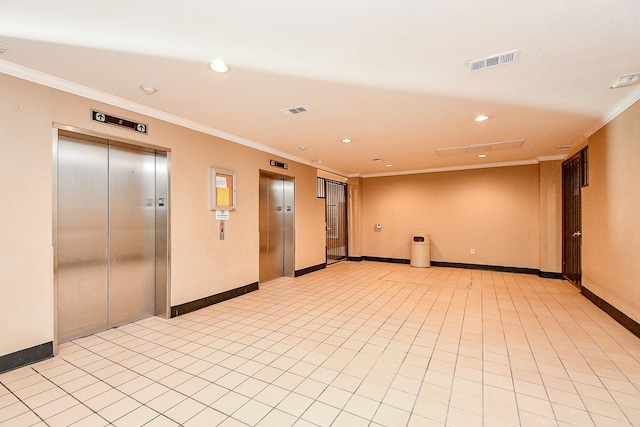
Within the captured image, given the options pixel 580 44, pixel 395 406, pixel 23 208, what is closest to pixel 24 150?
pixel 23 208

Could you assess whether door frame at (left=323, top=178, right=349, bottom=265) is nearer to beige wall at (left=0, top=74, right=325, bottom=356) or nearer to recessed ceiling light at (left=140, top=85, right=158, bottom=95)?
beige wall at (left=0, top=74, right=325, bottom=356)

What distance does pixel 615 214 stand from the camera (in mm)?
3955

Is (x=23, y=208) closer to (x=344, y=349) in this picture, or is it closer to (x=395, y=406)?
(x=344, y=349)

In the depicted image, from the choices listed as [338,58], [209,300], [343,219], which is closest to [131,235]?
[209,300]

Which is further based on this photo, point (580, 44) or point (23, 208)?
point (23, 208)

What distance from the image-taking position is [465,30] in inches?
86.9

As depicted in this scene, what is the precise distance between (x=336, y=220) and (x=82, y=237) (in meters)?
6.45

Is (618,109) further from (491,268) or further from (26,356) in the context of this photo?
(26,356)

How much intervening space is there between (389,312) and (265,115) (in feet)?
11.3

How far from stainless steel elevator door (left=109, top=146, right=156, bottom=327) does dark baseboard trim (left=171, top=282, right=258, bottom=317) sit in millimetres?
402

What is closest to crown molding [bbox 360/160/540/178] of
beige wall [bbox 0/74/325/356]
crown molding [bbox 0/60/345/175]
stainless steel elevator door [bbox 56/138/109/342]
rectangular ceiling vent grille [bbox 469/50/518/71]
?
beige wall [bbox 0/74/325/356]

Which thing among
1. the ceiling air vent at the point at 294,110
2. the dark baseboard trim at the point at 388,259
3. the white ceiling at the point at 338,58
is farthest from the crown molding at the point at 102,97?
the dark baseboard trim at the point at 388,259

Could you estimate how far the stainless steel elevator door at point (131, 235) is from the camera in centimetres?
368

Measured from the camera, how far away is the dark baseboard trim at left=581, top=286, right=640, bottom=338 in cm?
343
